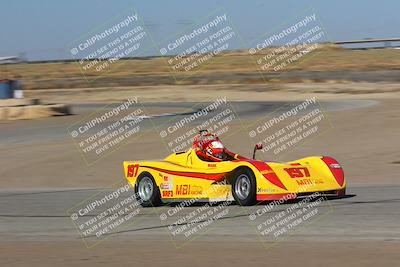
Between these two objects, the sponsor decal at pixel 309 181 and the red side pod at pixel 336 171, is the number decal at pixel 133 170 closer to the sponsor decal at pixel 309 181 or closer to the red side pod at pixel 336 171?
the sponsor decal at pixel 309 181

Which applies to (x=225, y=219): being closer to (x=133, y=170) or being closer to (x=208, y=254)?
(x=208, y=254)

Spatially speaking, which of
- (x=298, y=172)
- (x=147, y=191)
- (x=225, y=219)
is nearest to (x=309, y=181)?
(x=298, y=172)

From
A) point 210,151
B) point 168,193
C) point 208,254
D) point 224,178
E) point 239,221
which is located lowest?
point 239,221

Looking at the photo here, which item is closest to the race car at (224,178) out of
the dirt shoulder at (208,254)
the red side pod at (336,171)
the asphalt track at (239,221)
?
the red side pod at (336,171)

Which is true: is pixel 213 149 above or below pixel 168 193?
above

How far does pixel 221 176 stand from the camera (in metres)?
13.3

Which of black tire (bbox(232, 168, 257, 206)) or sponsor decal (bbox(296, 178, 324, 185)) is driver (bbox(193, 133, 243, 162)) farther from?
sponsor decal (bbox(296, 178, 324, 185))

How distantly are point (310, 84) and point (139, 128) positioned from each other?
24924 millimetres

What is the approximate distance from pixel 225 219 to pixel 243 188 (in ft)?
4.04

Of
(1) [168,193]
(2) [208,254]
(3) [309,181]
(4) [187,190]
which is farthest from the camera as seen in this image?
(1) [168,193]

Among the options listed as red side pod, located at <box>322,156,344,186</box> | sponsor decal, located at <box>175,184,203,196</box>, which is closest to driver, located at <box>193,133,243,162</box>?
sponsor decal, located at <box>175,184,203,196</box>

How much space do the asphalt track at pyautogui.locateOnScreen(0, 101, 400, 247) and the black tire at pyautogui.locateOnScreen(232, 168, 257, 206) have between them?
13 centimetres

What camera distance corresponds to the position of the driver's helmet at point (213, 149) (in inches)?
541

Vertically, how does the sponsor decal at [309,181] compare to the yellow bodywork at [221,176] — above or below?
below
